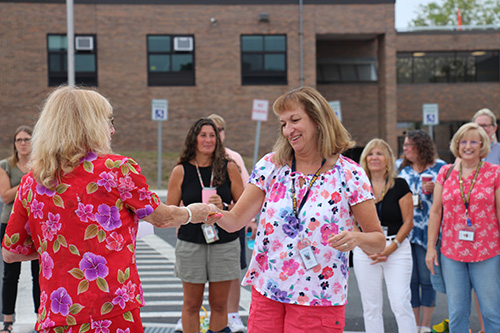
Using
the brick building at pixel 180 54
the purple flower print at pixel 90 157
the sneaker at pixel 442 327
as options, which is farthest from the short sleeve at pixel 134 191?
the brick building at pixel 180 54

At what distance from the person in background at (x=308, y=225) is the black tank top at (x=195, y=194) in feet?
6.76

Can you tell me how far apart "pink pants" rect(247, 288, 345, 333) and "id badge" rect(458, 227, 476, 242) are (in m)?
2.22

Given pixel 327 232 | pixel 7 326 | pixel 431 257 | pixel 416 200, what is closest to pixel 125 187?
pixel 327 232

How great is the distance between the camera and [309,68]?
93.5 feet

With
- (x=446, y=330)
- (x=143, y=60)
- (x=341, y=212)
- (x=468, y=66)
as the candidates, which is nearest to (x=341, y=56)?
(x=468, y=66)

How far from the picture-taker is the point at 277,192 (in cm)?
329

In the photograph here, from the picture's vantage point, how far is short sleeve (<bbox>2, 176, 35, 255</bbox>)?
287cm

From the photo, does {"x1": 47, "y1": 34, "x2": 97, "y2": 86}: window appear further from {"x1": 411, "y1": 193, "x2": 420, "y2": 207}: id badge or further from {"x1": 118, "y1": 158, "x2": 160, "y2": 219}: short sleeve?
{"x1": 118, "y1": 158, "x2": 160, "y2": 219}: short sleeve

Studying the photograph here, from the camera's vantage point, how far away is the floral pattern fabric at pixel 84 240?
274 centimetres

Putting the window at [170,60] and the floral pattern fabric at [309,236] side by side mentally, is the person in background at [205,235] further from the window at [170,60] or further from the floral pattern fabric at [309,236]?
the window at [170,60]

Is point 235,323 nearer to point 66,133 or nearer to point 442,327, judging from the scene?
point 442,327

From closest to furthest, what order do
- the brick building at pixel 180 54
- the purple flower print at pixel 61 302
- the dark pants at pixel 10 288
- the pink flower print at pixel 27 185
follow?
the purple flower print at pixel 61 302 → the pink flower print at pixel 27 185 → the dark pants at pixel 10 288 → the brick building at pixel 180 54

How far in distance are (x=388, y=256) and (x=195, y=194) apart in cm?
198

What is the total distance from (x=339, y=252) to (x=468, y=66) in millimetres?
33580
